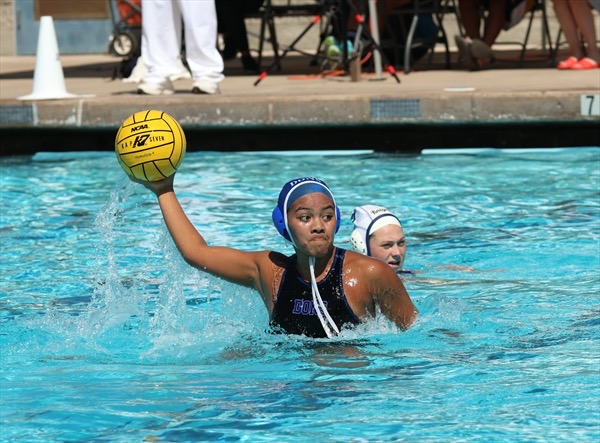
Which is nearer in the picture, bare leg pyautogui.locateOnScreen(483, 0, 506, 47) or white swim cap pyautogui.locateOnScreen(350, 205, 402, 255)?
white swim cap pyautogui.locateOnScreen(350, 205, 402, 255)

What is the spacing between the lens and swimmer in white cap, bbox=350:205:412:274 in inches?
240


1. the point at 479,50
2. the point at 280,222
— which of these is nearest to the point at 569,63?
the point at 479,50

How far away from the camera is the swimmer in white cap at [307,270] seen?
4.62 metres

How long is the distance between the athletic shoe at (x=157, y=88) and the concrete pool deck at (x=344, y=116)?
0.15 metres

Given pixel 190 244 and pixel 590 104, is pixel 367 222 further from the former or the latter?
pixel 590 104

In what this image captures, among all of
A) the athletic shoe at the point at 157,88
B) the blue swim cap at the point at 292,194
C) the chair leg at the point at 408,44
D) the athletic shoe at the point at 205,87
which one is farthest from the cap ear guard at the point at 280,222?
the chair leg at the point at 408,44

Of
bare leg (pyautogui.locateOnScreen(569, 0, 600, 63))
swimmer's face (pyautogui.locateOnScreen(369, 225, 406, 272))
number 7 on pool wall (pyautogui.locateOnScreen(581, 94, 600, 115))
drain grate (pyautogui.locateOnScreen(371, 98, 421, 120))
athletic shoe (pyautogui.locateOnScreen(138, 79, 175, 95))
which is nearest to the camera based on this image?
swimmer's face (pyautogui.locateOnScreen(369, 225, 406, 272))

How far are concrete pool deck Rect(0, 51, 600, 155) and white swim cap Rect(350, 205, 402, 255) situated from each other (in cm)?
351

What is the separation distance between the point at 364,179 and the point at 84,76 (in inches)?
212

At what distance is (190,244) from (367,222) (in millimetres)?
1630

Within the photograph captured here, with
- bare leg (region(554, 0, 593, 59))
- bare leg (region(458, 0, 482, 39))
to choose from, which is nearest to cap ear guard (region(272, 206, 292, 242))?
bare leg (region(554, 0, 593, 59))

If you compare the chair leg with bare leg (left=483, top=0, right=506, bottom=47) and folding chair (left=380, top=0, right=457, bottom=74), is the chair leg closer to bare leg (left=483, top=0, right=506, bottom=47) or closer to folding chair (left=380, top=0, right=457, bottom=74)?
folding chair (left=380, top=0, right=457, bottom=74)

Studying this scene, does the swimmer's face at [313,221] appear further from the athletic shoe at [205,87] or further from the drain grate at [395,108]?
the athletic shoe at [205,87]

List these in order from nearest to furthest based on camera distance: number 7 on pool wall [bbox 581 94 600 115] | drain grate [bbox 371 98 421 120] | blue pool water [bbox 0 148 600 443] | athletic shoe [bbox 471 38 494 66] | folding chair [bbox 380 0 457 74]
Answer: blue pool water [bbox 0 148 600 443] < number 7 on pool wall [bbox 581 94 600 115] < drain grate [bbox 371 98 421 120] < athletic shoe [bbox 471 38 494 66] < folding chair [bbox 380 0 457 74]
